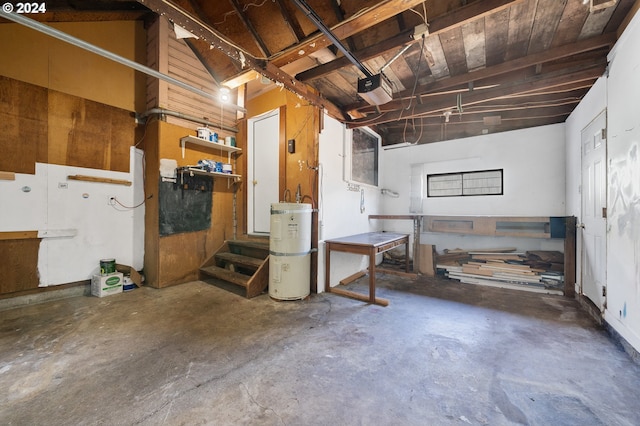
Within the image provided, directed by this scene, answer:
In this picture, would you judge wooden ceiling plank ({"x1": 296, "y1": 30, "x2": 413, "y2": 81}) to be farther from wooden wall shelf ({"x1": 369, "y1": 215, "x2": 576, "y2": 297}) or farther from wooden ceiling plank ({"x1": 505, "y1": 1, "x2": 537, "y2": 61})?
wooden wall shelf ({"x1": 369, "y1": 215, "x2": 576, "y2": 297})

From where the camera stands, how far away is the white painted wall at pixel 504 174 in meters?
3.98

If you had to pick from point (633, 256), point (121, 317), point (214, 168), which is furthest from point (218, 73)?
point (633, 256)

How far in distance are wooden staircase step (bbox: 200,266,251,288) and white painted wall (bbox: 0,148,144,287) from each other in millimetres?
1047

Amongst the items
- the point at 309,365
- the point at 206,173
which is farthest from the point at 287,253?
the point at 206,173

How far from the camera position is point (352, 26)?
2.09 meters

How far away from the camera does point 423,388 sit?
1.65 meters

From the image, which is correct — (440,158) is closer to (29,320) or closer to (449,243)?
(449,243)

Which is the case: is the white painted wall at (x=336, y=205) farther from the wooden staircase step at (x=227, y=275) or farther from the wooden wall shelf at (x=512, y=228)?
the wooden staircase step at (x=227, y=275)

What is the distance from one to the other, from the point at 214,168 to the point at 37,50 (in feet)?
7.94

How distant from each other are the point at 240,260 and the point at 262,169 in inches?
63.2

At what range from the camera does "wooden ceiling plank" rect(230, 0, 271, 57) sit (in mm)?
2643

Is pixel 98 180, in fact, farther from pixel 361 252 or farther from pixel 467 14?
pixel 467 14

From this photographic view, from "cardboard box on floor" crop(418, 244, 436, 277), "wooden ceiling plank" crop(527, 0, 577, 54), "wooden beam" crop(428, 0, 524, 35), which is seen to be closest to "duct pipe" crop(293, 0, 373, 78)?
"wooden beam" crop(428, 0, 524, 35)

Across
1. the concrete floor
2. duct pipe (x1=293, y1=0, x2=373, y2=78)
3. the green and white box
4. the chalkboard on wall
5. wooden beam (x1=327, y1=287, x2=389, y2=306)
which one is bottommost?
the concrete floor
